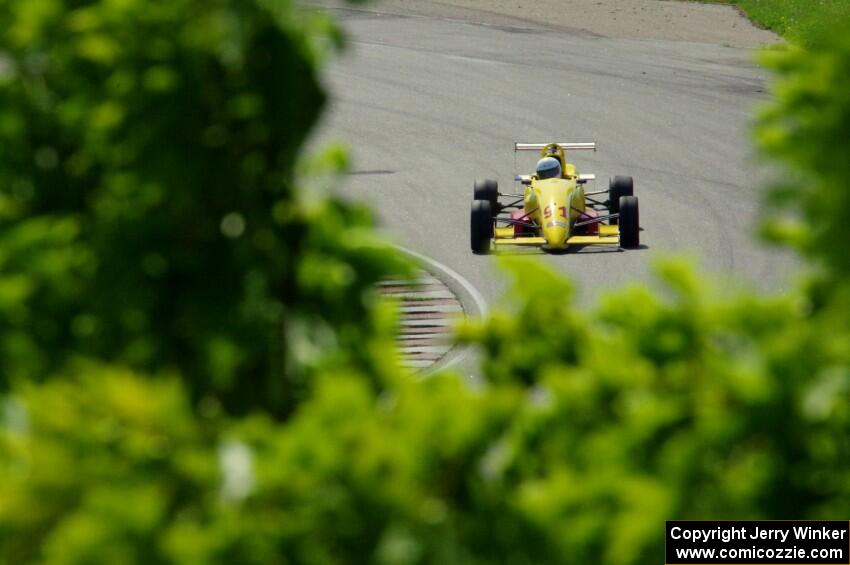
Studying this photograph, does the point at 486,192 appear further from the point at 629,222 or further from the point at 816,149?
the point at 816,149

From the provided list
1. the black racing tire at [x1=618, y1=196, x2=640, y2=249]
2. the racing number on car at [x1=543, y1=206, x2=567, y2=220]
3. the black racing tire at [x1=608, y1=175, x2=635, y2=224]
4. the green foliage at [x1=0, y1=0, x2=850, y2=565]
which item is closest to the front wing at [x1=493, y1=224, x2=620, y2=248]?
the black racing tire at [x1=618, y1=196, x2=640, y2=249]

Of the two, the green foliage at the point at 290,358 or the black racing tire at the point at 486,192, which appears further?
the black racing tire at the point at 486,192

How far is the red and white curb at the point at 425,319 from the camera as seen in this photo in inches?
667

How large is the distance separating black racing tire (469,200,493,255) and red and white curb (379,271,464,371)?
3.43 feet

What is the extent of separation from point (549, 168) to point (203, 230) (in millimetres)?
17177

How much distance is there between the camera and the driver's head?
21.0 meters

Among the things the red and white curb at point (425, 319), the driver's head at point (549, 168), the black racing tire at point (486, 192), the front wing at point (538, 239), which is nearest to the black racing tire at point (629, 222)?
the front wing at point (538, 239)

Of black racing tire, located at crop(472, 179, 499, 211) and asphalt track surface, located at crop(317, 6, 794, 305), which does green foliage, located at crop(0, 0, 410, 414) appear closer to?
asphalt track surface, located at crop(317, 6, 794, 305)

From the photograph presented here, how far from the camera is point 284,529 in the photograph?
132 inches

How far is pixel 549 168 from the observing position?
826 inches

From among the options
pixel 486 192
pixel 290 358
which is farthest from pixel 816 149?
pixel 486 192

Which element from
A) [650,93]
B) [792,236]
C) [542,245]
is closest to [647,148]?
[650,93]

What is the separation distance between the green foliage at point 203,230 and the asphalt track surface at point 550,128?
15.0 metres

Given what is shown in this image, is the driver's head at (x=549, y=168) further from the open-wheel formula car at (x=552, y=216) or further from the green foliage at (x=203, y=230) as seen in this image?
the green foliage at (x=203, y=230)
